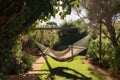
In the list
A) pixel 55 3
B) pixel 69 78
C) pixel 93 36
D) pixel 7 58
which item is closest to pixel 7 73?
pixel 69 78

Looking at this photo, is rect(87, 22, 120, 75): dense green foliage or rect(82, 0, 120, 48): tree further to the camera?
rect(82, 0, 120, 48): tree

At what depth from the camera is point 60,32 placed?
22.1 meters

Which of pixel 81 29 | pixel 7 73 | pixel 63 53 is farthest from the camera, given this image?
pixel 81 29

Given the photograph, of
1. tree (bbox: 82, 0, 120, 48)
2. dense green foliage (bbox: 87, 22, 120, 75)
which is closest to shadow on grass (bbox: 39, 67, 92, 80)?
dense green foliage (bbox: 87, 22, 120, 75)

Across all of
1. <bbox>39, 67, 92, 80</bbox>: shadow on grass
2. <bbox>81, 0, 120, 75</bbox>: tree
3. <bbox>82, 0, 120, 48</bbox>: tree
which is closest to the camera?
<bbox>39, 67, 92, 80</bbox>: shadow on grass

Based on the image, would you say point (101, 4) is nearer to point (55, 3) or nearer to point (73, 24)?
point (73, 24)

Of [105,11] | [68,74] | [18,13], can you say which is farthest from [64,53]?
[18,13]

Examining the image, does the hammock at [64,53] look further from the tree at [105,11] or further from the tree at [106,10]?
the tree at [106,10]

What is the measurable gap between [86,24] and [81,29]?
377cm

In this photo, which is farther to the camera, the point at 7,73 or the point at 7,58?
the point at 7,73

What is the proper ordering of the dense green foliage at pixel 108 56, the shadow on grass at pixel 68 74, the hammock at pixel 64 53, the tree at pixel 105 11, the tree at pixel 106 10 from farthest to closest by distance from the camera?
the tree at pixel 106 10
the tree at pixel 105 11
the hammock at pixel 64 53
the shadow on grass at pixel 68 74
the dense green foliage at pixel 108 56

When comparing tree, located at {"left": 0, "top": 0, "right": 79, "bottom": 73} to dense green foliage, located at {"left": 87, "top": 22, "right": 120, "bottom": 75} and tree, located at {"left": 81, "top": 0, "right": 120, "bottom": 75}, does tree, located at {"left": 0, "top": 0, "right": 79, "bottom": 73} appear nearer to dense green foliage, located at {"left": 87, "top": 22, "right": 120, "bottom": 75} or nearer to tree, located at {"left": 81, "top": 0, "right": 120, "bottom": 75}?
dense green foliage, located at {"left": 87, "top": 22, "right": 120, "bottom": 75}

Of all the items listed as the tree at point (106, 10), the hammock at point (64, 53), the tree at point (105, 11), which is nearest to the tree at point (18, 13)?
the hammock at point (64, 53)

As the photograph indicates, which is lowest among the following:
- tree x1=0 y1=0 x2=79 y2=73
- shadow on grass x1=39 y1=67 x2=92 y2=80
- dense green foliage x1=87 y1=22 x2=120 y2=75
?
shadow on grass x1=39 y1=67 x2=92 y2=80
